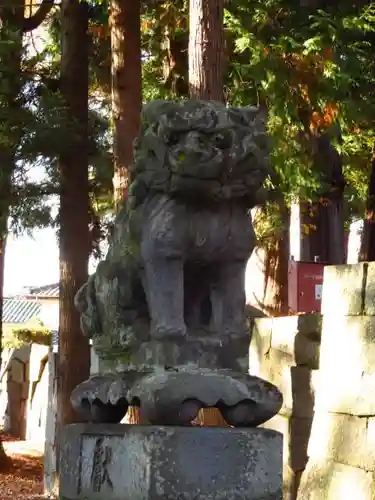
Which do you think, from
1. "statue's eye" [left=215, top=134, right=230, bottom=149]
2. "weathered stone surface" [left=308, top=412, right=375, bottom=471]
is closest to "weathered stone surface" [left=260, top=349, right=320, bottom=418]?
"weathered stone surface" [left=308, top=412, right=375, bottom=471]

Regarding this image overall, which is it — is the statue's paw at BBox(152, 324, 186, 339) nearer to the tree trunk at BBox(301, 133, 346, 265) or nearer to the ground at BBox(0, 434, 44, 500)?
the ground at BBox(0, 434, 44, 500)

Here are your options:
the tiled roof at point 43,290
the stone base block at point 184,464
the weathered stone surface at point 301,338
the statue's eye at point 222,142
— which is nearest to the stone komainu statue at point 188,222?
the statue's eye at point 222,142

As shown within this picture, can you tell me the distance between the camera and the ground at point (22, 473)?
10.7 metres

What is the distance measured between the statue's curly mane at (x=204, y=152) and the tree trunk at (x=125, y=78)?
4273mm

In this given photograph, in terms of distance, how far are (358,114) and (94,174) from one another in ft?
10.5

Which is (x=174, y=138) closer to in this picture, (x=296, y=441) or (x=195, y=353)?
(x=195, y=353)

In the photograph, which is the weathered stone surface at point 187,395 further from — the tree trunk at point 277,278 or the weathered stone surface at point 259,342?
the tree trunk at point 277,278

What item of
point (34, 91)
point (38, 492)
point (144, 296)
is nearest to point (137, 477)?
point (144, 296)

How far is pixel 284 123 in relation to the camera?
8.96 m

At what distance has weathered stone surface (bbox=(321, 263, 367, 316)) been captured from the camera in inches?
227

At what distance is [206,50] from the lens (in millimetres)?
7004

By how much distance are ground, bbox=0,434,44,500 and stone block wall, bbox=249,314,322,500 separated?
14.2 ft

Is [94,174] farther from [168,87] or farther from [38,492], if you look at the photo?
[38,492]

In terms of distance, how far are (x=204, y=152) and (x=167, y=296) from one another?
1.94 feet
